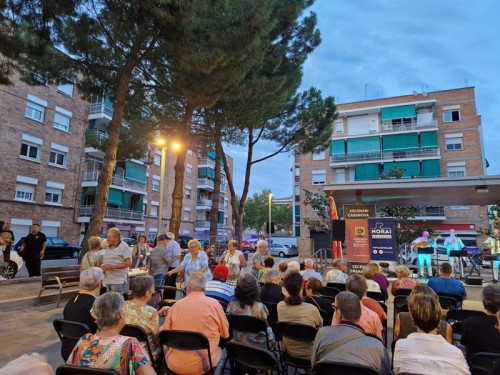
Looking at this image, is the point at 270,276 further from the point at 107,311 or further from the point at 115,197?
the point at 115,197

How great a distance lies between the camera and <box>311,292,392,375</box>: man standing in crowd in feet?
7.32

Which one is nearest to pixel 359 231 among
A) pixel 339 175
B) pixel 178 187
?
pixel 178 187

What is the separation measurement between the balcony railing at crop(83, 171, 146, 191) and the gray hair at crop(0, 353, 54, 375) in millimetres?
27881

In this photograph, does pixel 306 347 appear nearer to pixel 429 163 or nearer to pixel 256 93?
pixel 256 93

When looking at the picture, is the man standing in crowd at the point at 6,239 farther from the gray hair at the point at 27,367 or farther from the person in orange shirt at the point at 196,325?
the gray hair at the point at 27,367

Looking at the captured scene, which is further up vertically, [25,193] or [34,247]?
[25,193]

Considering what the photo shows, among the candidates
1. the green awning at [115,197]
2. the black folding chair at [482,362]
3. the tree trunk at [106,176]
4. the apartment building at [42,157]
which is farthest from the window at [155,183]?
the black folding chair at [482,362]

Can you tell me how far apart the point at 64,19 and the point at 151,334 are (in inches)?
410

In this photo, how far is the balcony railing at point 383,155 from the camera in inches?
1275

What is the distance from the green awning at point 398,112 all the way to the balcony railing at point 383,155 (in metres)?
3.90

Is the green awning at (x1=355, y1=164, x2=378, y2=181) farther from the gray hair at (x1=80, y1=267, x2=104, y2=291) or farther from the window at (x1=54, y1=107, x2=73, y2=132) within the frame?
the gray hair at (x1=80, y1=267, x2=104, y2=291)

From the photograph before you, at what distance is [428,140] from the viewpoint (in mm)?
32438

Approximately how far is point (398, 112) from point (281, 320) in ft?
117

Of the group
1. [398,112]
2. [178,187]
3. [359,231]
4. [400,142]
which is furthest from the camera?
[398,112]
